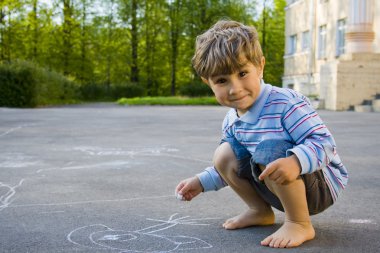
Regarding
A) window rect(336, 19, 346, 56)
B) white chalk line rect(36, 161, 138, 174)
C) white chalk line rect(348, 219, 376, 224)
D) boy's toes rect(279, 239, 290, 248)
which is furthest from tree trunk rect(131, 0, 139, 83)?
boy's toes rect(279, 239, 290, 248)

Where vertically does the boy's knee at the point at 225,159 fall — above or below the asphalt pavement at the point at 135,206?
above

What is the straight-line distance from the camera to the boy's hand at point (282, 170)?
88.1 inches

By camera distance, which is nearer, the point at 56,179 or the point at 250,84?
the point at 250,84

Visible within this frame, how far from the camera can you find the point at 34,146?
6938 mm

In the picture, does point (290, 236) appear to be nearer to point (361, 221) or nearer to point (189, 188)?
point (189, 188)

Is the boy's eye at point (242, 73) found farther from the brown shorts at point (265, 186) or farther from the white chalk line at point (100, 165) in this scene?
the white chalk line at point (100, 165)

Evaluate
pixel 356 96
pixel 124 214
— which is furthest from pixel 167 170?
pixel 356 96

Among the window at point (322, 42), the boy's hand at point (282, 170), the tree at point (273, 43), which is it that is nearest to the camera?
the boy's hand at point (282, 170)

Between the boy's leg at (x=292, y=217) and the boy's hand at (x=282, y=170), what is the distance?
82 millimetres

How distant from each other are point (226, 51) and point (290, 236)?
0.83 metres

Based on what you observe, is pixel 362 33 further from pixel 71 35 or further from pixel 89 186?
pixel 71 35

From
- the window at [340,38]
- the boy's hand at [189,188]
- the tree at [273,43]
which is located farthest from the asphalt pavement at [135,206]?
the tree at [273,43]

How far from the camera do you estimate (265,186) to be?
2.62 meters

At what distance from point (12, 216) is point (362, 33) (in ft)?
52.2
